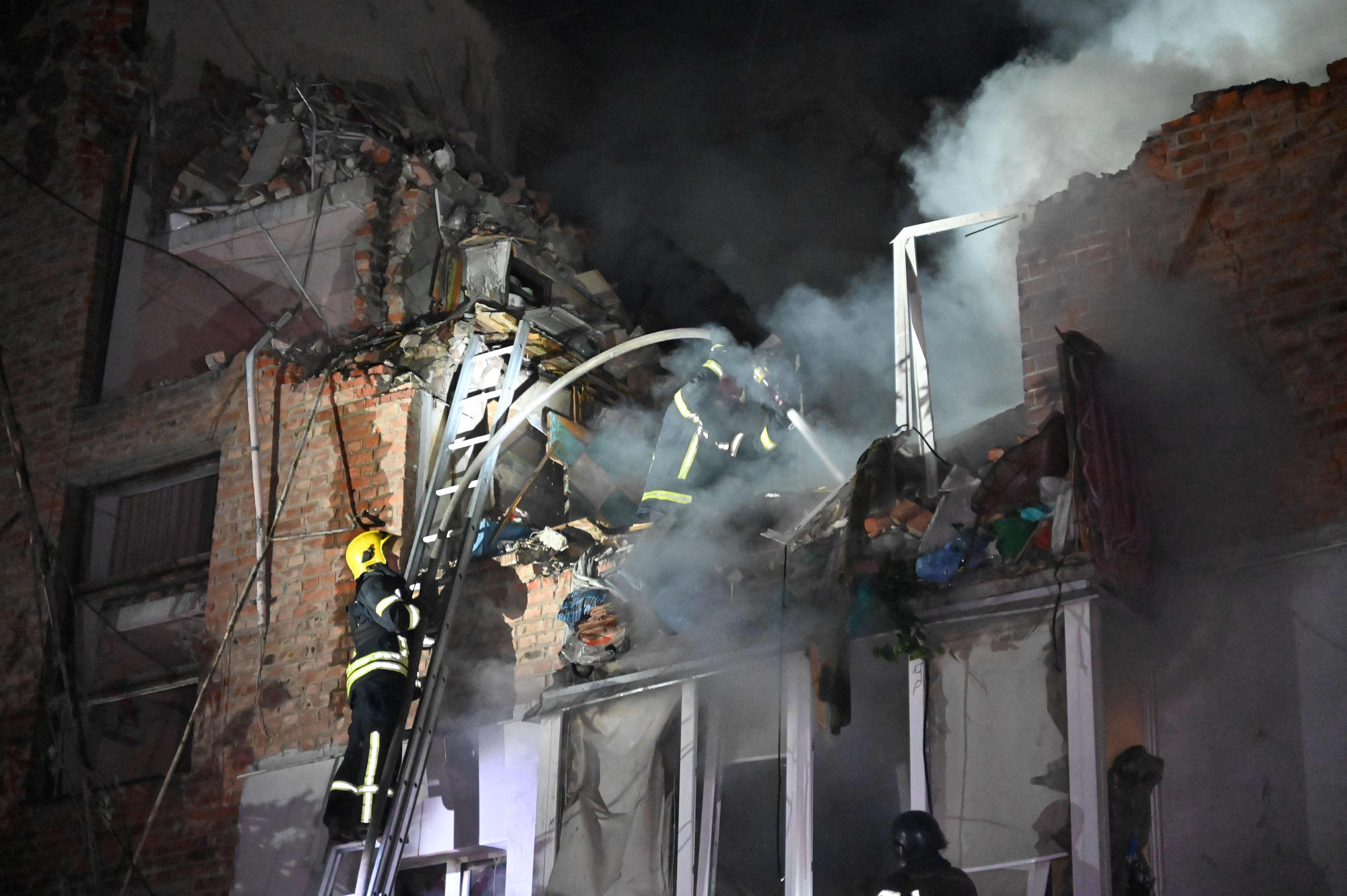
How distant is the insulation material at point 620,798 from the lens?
6965 mm

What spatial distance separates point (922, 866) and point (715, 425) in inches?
158

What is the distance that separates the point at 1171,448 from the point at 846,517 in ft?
5.77

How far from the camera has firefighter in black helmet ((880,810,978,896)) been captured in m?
4.95

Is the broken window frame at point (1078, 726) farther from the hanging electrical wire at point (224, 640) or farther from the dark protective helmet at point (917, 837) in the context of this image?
the hanging electrical wire at point (224, 640)

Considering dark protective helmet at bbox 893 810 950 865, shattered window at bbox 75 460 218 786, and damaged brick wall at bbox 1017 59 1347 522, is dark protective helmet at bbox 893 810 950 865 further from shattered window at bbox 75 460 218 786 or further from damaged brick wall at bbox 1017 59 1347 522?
shattered window at bbox 75 460 218 786

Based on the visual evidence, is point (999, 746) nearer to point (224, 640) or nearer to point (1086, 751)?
point (1086, 751)

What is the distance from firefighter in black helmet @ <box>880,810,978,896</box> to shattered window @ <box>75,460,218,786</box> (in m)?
6.02

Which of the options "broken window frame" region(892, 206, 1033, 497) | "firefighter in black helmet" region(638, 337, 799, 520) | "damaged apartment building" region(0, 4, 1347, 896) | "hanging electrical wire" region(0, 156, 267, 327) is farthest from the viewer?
"hanging electrical wire" region(0, 156, 267, 327)

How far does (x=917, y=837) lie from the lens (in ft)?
16.7

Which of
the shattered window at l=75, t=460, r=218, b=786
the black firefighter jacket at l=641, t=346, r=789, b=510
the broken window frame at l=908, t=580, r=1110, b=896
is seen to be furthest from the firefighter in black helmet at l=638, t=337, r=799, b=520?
the shattered window at l=75, t=460, r=218, b=786

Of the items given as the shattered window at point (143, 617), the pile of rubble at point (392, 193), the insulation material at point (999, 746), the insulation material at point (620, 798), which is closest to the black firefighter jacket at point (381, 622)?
the insulation material at point (620, 798)

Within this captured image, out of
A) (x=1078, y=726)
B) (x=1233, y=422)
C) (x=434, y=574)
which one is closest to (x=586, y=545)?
(x=434, y=574)

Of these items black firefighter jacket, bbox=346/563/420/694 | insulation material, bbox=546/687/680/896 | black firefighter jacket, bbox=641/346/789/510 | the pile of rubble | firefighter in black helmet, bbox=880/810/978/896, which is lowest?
firefighter in black helmet, bbox=880/810/978/896

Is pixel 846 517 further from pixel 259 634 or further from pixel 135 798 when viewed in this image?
pixel 135 798
